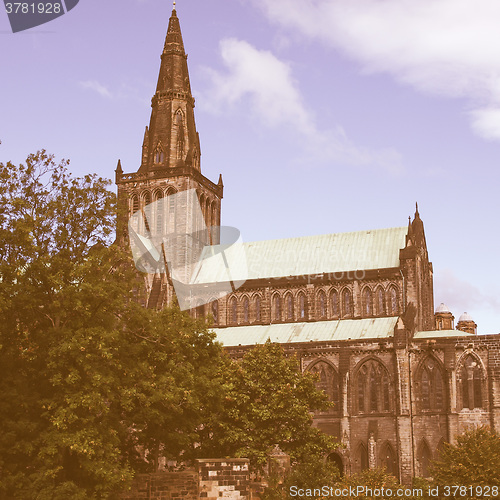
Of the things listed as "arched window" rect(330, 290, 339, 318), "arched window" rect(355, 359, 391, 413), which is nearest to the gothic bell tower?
"arched window" rect(330, 290, 339, 318)

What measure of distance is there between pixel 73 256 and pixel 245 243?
43632 millimetres

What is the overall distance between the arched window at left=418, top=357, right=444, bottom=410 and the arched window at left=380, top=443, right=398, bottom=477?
3825 millimetres

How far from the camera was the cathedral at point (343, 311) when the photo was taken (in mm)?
58000

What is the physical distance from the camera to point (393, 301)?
65.6 meters

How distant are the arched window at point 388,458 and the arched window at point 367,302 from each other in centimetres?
1189

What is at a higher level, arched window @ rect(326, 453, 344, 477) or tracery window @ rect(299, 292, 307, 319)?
tracery window @ rect(299, 292, 307, 319)

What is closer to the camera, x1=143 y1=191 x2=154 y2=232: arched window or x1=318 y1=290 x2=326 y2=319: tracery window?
x1=318 y1=290 x2=326 y2=319: tracery window

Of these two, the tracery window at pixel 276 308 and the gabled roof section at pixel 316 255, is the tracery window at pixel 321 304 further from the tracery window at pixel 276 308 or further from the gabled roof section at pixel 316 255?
the tracery window at pixel 276 308

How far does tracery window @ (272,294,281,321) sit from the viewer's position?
69125 mm

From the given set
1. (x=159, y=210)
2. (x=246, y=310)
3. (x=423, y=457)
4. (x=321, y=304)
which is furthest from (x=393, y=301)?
(x=159, y=210)

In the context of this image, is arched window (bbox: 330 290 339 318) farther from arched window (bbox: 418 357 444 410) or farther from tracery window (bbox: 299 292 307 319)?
arched window (bbox: 418 357 444 410)

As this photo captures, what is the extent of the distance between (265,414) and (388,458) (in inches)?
748

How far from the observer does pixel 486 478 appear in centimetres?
3083

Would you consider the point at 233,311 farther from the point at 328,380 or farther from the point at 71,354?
the point at 71,354
